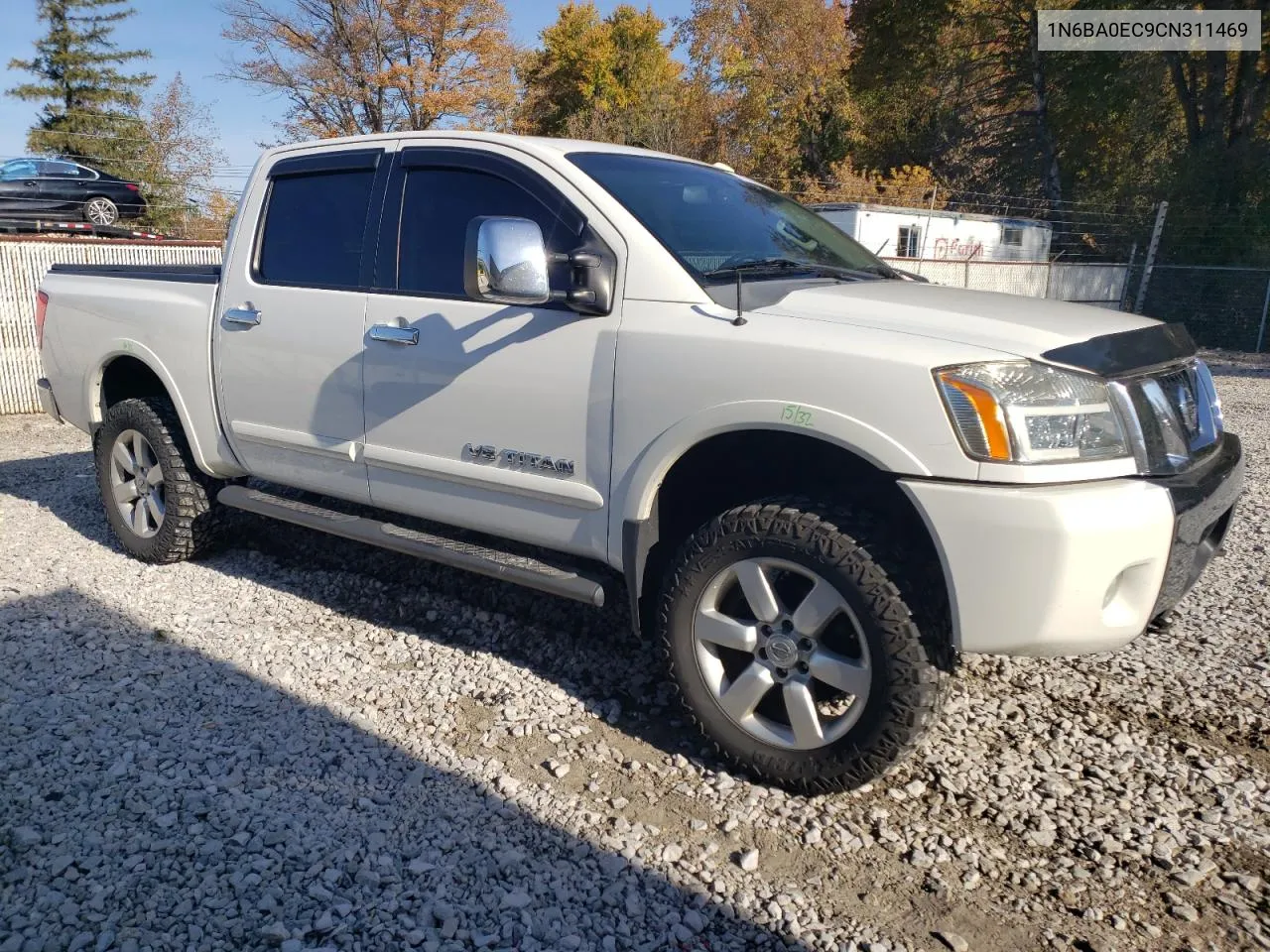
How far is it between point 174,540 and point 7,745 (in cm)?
184

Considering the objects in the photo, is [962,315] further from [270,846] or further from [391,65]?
[391,65]

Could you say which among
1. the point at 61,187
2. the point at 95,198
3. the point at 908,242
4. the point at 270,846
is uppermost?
the point at 61,187

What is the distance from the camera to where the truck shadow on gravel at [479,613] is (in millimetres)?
3650

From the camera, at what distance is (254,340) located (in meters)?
4.29

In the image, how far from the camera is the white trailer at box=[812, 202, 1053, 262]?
20.7 m

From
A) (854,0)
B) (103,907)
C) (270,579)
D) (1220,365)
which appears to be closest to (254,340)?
(270,579)

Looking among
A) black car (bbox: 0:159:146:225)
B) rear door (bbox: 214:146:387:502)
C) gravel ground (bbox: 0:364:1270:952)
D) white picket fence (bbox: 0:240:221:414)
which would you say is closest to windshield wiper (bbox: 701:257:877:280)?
rear door (bbox: 214:146:387:502)

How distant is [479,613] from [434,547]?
799 mm

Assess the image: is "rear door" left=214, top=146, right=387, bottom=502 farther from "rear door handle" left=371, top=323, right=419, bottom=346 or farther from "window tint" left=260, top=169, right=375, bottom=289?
"rear door handle" left=371, top=323, right=419, bottom=346

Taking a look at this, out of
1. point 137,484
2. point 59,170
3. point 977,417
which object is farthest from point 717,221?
point 59,170

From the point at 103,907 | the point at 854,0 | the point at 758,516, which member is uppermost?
the point at 854,0

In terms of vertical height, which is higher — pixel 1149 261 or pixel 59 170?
pixel 59 170

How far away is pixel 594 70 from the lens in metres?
44.4

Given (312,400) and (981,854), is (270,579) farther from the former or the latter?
(981,854)
